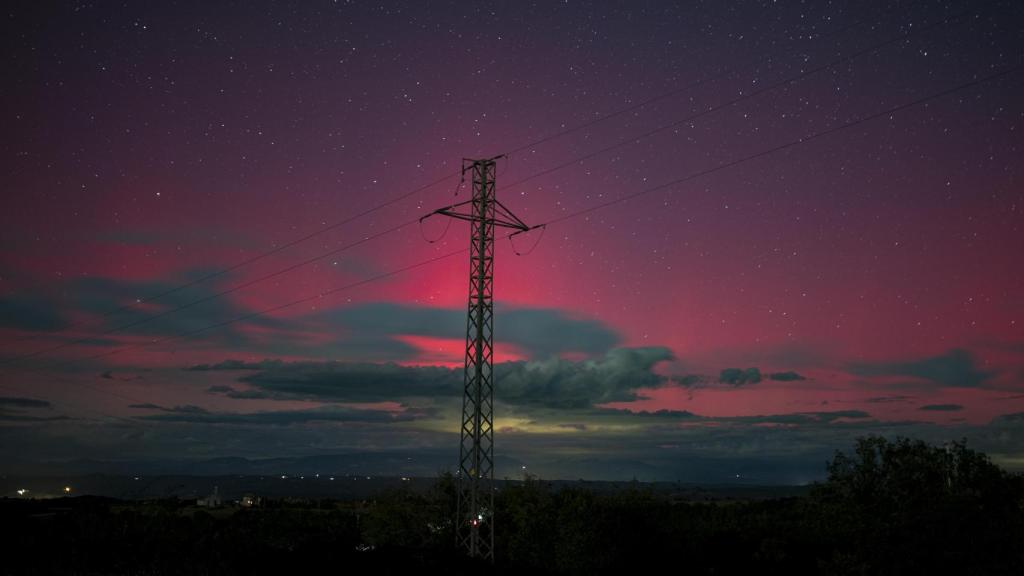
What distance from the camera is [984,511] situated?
38969mm

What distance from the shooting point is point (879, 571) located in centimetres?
3934

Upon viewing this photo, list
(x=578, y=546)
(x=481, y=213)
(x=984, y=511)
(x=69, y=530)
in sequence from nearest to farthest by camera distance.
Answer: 1. (x=984, y=511)
2. (x=69, y=530)
3. (x=481, y=213)
4. (x=578, y=546)

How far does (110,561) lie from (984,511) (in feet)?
114

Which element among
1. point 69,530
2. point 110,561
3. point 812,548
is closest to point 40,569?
point 110,561

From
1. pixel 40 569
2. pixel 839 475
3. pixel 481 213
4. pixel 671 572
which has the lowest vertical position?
pixel 671 572

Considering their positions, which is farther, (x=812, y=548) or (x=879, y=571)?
(x=812, y=548)

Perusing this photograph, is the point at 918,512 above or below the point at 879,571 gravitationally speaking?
above

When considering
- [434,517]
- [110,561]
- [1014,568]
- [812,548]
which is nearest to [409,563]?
[110,561]

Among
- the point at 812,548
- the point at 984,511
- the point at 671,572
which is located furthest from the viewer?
the point at 812,548

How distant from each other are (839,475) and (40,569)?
3364cm

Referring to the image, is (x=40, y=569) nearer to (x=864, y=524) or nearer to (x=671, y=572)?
(x=864, y=524)

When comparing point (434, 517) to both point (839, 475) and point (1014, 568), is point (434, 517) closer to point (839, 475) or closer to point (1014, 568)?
point (839, 475)

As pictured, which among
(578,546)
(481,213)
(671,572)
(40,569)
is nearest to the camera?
(40,569)

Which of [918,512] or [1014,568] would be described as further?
[918,512]
